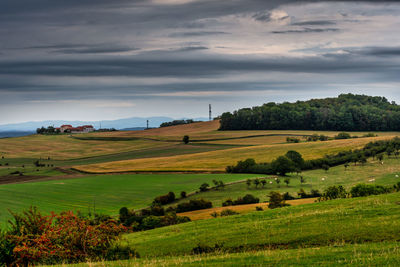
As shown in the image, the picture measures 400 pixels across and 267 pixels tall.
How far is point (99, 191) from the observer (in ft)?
260

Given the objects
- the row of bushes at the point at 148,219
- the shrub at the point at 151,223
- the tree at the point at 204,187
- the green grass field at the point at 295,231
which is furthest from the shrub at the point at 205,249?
the tree at the point at 204,187

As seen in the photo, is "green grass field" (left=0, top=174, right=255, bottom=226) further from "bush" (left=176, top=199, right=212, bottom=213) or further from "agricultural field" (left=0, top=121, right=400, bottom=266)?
"bush" (left=176, top=199, right=212, bottom=213)

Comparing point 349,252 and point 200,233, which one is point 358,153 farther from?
point 349,252

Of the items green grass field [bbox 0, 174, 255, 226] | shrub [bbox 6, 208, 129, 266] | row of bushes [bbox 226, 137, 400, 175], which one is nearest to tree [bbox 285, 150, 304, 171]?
row of bushes [bbox 226, 137, 400, 175]

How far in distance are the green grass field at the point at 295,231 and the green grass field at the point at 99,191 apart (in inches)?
1237

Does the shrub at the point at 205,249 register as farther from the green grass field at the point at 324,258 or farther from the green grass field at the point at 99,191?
the green grass field at the point at 99,191

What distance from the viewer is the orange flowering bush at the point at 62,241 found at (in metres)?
19.7

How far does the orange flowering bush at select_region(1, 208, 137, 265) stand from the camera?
19.7m

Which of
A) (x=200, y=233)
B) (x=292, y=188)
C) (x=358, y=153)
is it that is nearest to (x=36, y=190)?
(x=292, y=188)

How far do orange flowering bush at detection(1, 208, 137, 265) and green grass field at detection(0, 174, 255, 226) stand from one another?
33.2 metres

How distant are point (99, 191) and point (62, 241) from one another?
59.4 m

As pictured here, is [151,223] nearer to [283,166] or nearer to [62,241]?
[62,241]

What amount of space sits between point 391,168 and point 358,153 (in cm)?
1822

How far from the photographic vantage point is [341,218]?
87.6 ft
